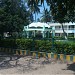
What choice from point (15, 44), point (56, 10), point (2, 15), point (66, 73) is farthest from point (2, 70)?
point (2, 15)

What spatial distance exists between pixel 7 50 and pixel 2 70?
7.45 m

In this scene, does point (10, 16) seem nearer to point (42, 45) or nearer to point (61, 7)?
point (42, 45)

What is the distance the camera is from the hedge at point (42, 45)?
44.7 ft

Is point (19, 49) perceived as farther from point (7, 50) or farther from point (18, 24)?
point (18, 24)

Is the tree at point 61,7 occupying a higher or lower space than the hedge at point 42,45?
higher

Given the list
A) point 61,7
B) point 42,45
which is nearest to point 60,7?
point 61,7

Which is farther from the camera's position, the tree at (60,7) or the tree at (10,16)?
the tree at (10,16)

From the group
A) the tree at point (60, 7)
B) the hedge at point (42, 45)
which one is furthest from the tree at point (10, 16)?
the tree at point (60, 7)

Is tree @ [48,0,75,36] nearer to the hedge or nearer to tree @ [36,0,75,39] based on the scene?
tree @ [36,0,75,39]

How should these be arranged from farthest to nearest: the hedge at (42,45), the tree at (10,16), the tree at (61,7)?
the tree at (10,16)
the hedge at (42,45)
the tree at (61,7)

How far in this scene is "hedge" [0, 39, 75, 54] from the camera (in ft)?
44.7

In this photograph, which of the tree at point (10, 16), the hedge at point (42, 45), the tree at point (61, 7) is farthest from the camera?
the tree at point (10, 16)

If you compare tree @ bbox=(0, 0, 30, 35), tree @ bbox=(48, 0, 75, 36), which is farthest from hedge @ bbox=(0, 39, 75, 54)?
tree @ bbox=(48, 0, 75, 36)

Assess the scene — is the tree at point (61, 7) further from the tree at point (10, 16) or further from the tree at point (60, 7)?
the tree at point (10, 16)
